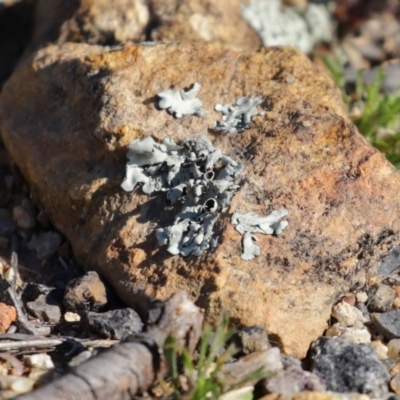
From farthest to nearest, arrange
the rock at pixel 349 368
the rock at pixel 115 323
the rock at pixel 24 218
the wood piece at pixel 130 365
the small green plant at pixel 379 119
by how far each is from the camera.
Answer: the small green plant at pixel 379 119
the rock at pixel 24 218
the rock at pixel 115 323
the rock at pixel 349 368
the wood piece at pixel 130 365

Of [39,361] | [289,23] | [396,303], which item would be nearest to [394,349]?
[396,303]

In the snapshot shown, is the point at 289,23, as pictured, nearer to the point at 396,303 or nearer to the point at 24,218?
the point at 24,218

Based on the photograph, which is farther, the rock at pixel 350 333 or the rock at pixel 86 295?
the rock at pixel 86 295

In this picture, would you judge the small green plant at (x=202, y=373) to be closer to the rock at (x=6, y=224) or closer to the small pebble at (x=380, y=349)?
the small pebble at (x=380, y=349)

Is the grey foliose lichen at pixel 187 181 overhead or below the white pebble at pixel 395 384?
overhead

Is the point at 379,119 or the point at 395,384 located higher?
the point at 379,119

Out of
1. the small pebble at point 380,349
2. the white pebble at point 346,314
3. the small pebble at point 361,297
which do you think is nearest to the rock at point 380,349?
the small pebble at point 380,349
